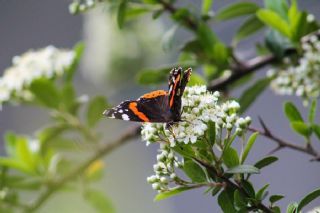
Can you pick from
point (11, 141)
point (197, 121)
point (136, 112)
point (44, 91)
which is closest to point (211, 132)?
point (197, 121)

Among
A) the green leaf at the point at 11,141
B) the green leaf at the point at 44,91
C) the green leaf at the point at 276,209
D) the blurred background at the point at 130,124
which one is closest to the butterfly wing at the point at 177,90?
the green leaf at the point at 276,209

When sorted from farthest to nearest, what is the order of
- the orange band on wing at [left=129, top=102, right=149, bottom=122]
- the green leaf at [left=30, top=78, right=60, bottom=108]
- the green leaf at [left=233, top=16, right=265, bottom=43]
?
1. the green leaf at [left=30, top=78, right=60, bottom=108]
2. the green leaf at [left=233, top=16, right=265, bottom=43]
3. the orange band on wing at [left=129, top=102, right=149, bottom=122]

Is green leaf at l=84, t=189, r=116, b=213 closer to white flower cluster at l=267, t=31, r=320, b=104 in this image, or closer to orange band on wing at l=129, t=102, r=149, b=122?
white flower cluster at l=267, t=31, r=320, b=104

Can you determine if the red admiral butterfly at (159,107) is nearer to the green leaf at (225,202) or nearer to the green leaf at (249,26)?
the green leaf at (225,202)

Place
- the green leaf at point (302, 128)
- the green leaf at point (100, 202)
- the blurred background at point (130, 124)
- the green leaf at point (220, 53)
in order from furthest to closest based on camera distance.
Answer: the blurred background at point (130, 124) < the green leaf at point (100, 202) < the green leaf at point (220, 53) < the green leaf at point (302, 128)

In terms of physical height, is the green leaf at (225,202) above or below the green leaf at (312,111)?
below

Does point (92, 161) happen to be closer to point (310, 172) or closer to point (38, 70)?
point (38, 70)

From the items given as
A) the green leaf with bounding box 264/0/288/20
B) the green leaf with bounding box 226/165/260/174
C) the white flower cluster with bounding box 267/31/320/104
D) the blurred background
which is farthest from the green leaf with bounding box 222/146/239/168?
the blurred background
